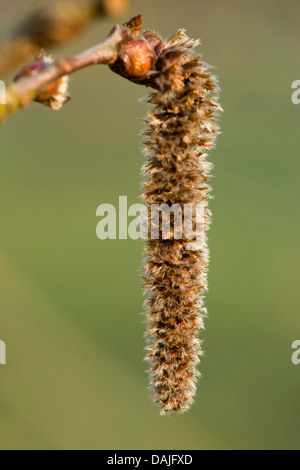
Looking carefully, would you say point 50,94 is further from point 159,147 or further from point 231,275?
point 231,275

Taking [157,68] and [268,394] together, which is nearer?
[157,68]

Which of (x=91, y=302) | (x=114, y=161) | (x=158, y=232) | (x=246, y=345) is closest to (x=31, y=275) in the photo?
(x=91, y=302)

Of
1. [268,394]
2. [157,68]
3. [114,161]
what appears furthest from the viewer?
[114,161]

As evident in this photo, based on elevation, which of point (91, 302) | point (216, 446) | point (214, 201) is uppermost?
point (214, 201)

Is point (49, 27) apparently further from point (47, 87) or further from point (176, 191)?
point (176, 191)

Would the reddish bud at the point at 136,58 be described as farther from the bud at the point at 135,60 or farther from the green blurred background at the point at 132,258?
the green blurred background at the point at 132,258

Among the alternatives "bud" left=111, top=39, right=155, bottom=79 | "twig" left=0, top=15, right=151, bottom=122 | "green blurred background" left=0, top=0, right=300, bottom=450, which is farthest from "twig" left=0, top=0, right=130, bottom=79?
"green blurred background" left=0, top=0, right=300, bottom=450

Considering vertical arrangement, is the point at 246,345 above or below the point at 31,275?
below

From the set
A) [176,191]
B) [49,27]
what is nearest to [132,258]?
[176,191]
